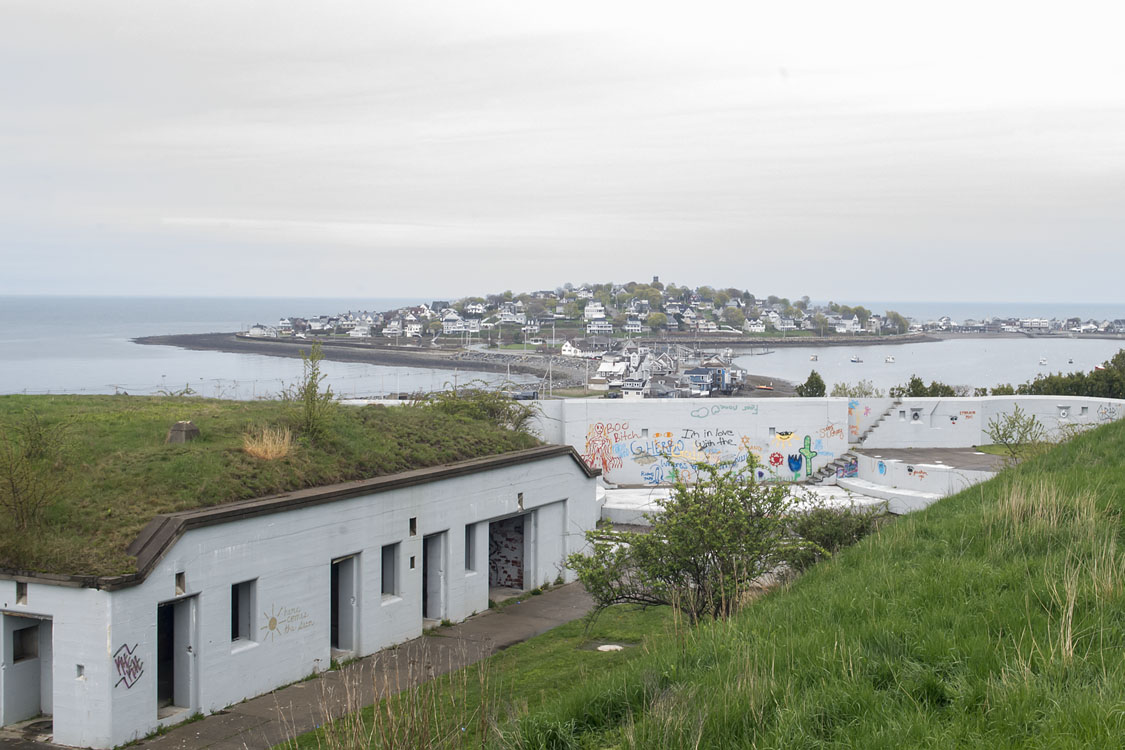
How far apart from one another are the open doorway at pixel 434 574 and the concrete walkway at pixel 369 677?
514mm

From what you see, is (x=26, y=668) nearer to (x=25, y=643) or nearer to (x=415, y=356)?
(x=25, y=643)

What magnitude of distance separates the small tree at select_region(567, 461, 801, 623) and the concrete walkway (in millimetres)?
2505

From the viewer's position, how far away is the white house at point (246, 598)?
13938 millimetres

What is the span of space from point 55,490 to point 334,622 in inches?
235

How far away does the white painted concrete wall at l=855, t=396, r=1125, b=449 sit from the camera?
4056 centimetres

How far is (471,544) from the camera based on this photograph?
22.6m

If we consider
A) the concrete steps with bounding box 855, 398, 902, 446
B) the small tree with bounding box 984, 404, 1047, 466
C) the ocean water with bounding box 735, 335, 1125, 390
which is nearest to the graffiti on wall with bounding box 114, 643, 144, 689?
the small tree with bounding box 984, 404, 1047, 466

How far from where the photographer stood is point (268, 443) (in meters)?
18.9

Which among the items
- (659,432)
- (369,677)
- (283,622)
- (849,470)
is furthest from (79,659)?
(849,470)

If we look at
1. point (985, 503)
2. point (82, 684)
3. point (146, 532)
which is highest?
point (985, 503)

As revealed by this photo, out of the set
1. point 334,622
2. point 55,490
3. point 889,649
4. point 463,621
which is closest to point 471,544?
point 463,621

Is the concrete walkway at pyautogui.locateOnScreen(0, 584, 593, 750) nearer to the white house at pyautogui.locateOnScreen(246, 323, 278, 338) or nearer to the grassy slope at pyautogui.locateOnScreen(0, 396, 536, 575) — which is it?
the grassy slope at pyautogui.locateOnScreen(0, 396, 536, 575)

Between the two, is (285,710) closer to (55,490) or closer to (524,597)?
(55,490)

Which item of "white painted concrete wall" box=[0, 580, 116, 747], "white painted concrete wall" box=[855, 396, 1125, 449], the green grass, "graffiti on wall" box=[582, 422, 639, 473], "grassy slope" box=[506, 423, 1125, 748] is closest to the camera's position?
"grassy slope" box=[506, 423, 1125, 748]
